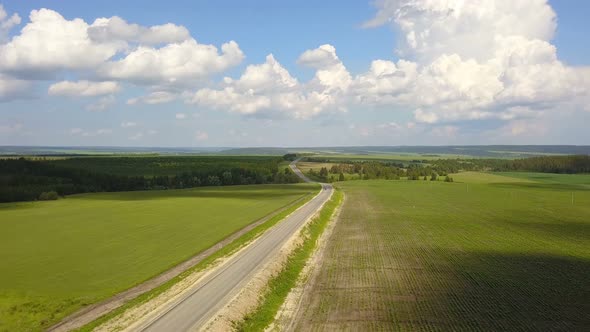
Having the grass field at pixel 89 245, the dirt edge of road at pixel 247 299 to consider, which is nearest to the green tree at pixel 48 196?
the grass field at pixel 89 245

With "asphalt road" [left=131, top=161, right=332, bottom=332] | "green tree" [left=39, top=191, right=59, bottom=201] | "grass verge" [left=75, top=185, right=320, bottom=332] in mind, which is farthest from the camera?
"green tree" [left=39, top=191, right=59, bottom=201]

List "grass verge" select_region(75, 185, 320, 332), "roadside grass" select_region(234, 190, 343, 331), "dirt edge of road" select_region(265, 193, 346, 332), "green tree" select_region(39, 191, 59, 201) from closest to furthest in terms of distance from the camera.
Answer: "grass verge" select_region(75, 185, 320, 332) → "dirt edge of road" select_region(265, 193, 346, 332) → "roadside grass" select_region(234, 190, 343, 331) → "green tree" select_region(39, 191, 59, 201)

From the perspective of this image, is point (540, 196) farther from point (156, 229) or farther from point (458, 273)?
point (156, 229)

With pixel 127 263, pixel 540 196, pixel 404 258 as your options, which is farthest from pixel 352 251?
pixel 540 196

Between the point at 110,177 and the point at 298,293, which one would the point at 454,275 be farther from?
the point at 110,177

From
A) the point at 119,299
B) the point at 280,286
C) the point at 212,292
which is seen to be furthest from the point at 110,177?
the point at 212,292

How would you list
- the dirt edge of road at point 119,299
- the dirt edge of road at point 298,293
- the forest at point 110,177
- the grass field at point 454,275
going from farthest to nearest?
1. the forest at point 110,177
2. the dirt edge of road at point 298,293
3. the dirt edge of road at point 119,299
4. the grass field at point 454,275

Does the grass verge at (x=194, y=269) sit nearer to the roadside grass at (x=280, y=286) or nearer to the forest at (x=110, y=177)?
the roadside grass at (x=280, y=286)

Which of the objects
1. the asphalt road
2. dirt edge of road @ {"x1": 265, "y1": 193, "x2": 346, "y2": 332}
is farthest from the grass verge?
dirt edge of road @ {"x1": 265, "y1": 193, "x2": 346, "y2": 332}

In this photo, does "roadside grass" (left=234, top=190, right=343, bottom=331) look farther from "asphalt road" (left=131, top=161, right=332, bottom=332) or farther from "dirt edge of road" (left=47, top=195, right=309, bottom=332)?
"dirt edge of road" (left=47, top=195, right=309, bottom=332)
